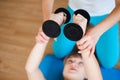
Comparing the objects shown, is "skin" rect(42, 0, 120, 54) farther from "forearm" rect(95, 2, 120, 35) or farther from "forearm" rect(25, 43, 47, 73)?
"forearm" rect(25, 43, 47, 73)

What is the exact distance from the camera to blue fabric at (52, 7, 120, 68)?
63.5 inches

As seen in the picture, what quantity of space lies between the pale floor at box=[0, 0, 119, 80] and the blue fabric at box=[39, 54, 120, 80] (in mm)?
175

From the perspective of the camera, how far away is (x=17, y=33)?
223 centimetres

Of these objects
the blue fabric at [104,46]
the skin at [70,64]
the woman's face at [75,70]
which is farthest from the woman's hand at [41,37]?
the blue fabric at [104,46]

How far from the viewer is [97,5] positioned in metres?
1.53

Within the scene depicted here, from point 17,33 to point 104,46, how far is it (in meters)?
0.92

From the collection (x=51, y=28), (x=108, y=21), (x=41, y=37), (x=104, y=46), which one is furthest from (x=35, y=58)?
(x=104, y=46)

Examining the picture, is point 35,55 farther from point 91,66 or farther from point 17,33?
point 17,33

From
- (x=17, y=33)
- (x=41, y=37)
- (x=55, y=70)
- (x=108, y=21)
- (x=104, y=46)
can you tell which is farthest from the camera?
(x=17, y=33)

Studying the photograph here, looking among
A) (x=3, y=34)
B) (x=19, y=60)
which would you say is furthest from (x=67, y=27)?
(x=3, y=34)

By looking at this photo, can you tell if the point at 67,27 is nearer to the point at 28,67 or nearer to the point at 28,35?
the point at 28,67

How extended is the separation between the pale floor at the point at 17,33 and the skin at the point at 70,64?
0.54m

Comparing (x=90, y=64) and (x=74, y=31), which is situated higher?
(x=74, y=31)

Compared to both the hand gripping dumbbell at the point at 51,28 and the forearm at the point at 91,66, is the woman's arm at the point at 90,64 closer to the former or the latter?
the forearm at the point at 91,66
